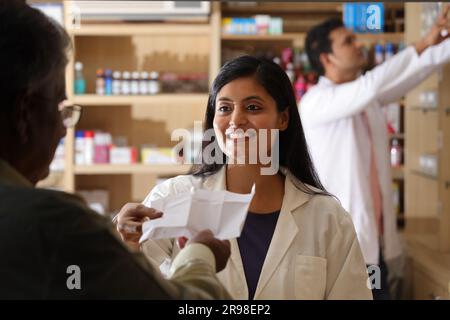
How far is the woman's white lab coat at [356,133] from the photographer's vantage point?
2.79m

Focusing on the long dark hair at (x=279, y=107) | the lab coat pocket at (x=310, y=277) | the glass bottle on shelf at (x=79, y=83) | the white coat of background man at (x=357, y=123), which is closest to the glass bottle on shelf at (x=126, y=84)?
the glass bottle on shelf at (x=79, y=83)

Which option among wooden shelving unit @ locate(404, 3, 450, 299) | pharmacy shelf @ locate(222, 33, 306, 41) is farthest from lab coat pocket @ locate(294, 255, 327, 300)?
pharmacy shelf @ locate(222, 33, 306, 41)

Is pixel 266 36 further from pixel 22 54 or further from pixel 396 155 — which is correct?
pixel 22 54

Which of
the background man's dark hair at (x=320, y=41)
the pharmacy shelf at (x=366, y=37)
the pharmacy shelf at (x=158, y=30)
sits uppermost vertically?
the pharmacy shelf at (x=158, y=30)

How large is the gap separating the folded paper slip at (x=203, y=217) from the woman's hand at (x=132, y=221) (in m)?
0.10

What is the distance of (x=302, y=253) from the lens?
4.38ft

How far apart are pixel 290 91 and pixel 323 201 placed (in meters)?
0.24

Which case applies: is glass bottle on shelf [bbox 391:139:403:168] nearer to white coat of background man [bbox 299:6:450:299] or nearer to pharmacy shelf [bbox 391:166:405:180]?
pharmacy shelf [bbox 391:166:405:180]

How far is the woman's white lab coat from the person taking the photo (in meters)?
2.79

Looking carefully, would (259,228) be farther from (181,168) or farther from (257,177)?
(181,168)

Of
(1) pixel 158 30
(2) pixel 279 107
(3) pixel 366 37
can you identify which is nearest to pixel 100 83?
(1) pixel 158 30

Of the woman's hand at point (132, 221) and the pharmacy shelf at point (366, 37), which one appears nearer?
the woman's hand at point (132, 221)

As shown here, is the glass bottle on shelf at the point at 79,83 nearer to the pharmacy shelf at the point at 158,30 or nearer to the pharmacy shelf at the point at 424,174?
the pharmacy shelf at the point at 158,30

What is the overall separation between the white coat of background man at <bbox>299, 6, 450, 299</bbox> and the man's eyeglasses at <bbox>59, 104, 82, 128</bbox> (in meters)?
1.91
